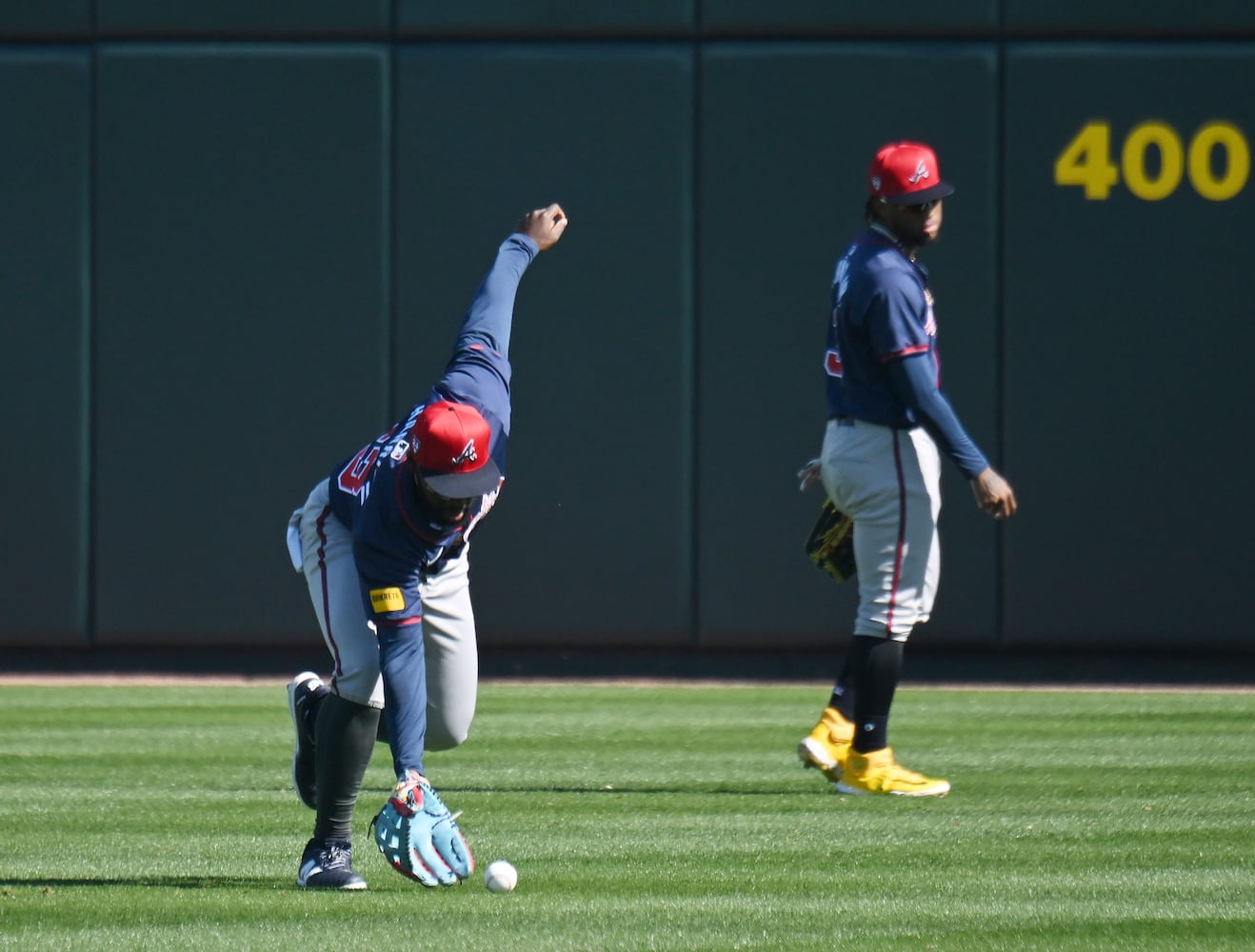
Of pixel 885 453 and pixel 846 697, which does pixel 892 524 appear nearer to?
pixel 885 453

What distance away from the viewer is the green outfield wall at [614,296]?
1147 cm

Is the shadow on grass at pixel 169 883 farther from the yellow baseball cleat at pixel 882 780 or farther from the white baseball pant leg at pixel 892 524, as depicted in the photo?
the white baseball pant leg at pixel 892 524

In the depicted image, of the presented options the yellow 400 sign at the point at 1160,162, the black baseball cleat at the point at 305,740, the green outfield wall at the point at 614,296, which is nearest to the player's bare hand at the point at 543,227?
the black baseball cleat at the point at 305,740

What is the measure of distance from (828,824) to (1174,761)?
81.0 inches

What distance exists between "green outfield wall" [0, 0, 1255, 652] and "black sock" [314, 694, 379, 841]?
21.0 ft

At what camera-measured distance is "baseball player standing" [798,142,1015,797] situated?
6582mm

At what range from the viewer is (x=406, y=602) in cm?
480

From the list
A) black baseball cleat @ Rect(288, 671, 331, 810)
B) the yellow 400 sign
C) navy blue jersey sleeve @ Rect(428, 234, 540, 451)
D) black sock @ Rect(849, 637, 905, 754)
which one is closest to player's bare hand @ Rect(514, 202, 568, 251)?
navy blue jersey sleeve @ Rect(428, 234, 540, 451)

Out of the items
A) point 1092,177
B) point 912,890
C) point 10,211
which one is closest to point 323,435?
point 10,211

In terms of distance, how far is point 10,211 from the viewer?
11.6 meters

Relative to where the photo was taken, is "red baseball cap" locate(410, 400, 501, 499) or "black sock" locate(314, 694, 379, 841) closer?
"red baseball cap" locate(410, 400, 501, 499)

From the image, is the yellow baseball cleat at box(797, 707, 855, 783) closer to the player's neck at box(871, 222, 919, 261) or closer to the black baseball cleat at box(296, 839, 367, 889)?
the player's neck at box(871, 222, 919, 261)

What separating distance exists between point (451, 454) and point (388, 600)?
39cm

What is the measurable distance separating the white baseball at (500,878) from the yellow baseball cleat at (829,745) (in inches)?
78.1
